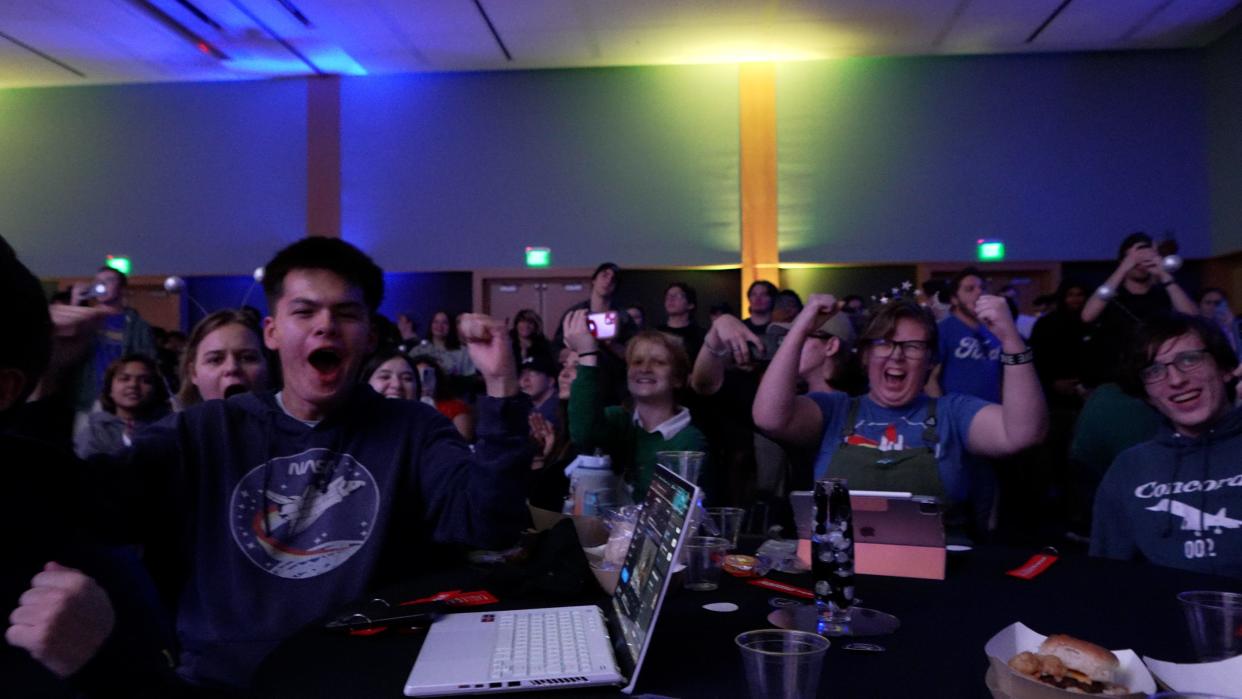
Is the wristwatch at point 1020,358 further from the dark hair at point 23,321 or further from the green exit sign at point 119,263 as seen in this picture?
the green exit sign at point 119,263

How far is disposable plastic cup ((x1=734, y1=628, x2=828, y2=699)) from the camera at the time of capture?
3.31 ft

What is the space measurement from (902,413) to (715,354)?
804mm

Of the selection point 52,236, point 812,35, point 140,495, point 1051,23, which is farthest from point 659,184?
point 140,495

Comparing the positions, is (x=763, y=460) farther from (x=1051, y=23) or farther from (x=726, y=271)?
(x=1051, y=23)

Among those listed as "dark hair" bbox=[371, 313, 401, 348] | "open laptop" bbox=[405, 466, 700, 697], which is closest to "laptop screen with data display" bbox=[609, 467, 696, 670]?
"open laptop" bbox=[405, 466, 700, 697]

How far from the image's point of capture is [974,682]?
114cm

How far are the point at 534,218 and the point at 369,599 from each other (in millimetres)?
7203

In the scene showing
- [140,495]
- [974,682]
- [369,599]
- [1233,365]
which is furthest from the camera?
[1233,365]

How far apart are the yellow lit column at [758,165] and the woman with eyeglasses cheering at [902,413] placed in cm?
580

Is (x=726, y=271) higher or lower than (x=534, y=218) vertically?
lower

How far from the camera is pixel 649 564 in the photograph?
48.5 inches

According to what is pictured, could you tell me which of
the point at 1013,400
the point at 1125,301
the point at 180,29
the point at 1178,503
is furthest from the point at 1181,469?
the point at 180,29

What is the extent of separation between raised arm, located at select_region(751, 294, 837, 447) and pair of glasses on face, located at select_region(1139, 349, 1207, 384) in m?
0.83

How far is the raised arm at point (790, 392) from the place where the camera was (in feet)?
8.45
